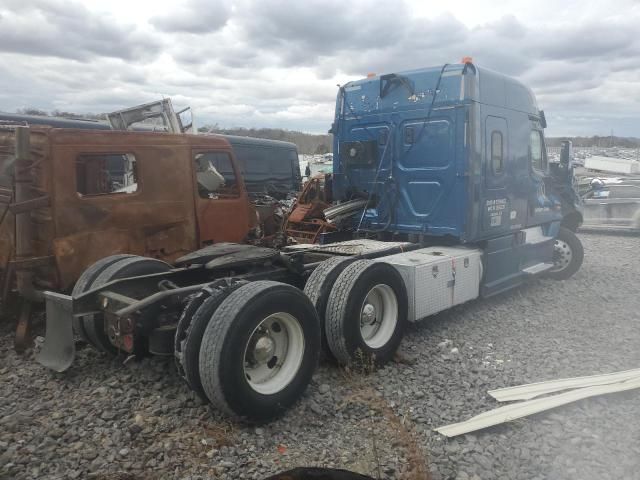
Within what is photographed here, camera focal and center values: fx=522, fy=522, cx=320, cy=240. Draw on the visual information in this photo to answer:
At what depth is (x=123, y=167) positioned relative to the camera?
21.9ft

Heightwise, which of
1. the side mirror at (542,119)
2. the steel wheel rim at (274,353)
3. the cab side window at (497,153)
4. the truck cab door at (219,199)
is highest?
the side mirror at (542,119)

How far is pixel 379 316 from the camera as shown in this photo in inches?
201

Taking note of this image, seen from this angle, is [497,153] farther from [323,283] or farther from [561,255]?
[323,283]

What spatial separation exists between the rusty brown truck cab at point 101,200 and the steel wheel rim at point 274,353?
2691mm

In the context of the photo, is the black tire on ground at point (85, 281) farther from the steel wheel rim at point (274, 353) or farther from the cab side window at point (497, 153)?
the cab side window at point (497, 153)

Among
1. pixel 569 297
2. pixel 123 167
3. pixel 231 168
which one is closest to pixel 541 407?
pixel 569 297

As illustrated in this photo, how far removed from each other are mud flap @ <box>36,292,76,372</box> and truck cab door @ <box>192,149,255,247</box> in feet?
8.55

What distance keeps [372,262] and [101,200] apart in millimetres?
3072

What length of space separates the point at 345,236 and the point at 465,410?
3740mm

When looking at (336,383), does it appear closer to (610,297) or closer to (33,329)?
(33,329)

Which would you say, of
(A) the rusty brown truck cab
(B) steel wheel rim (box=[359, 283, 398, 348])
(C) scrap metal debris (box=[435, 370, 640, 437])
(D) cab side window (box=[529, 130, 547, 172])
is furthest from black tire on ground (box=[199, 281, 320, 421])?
(D) cab side window (box=[529, 130, 547, 172])

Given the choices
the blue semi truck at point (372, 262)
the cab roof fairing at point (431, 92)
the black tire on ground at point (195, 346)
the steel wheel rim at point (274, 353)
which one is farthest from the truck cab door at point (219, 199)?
the black tire on ground at point (195, 346)

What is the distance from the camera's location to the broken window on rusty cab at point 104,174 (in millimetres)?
5863

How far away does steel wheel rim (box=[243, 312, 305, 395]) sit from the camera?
3816 millimetres
